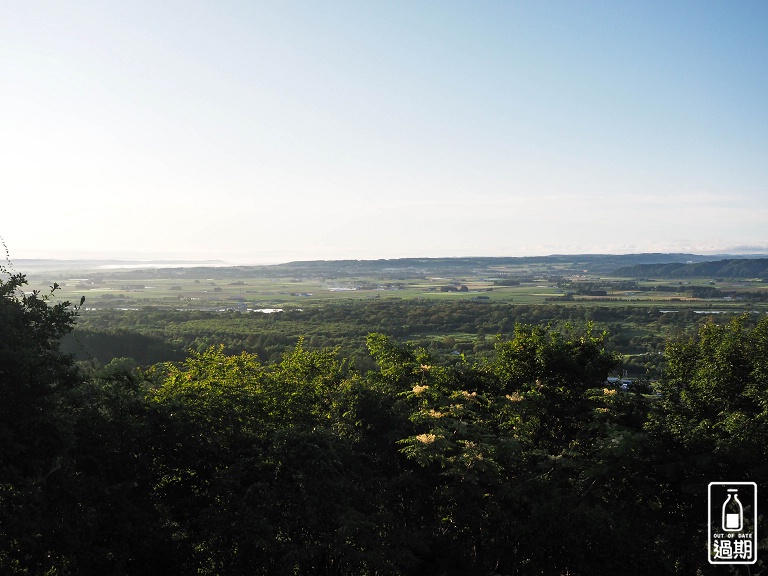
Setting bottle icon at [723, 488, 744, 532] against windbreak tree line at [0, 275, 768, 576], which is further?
bottle icon at [723, 488, 744, 532]

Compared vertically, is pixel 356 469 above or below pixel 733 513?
above

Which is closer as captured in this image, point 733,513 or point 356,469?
point 733,513

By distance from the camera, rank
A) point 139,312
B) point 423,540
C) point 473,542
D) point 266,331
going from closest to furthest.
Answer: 1. point 423,540
2. point 473,542
3. point 266,331
4. point 139,312

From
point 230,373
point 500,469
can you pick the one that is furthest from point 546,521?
point 230,373

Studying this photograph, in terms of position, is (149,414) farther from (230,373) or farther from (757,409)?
(757,409)
